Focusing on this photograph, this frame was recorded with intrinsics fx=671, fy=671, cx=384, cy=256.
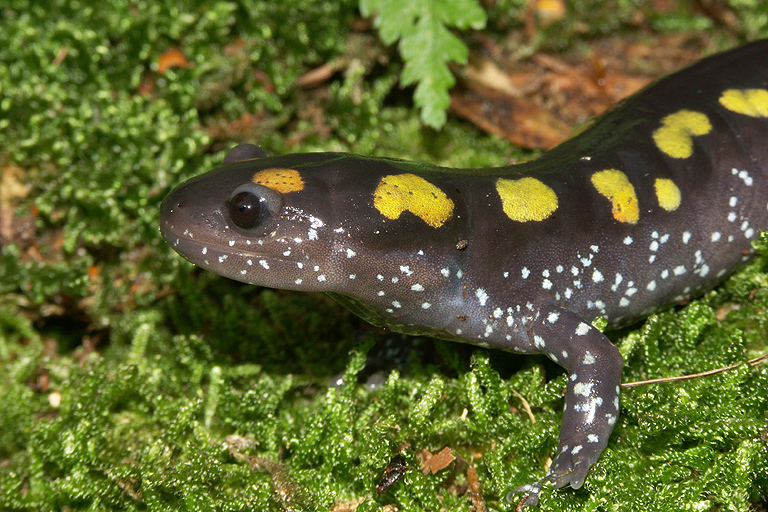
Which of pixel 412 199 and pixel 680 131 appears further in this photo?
pixel 680 131

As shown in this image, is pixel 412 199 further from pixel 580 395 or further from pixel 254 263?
pixel 580 395

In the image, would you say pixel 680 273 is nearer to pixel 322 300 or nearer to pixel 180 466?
pixel 322 300

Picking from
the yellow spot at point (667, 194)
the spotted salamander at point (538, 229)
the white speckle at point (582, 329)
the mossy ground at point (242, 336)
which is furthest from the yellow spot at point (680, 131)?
the white speckle at point (582, 329)

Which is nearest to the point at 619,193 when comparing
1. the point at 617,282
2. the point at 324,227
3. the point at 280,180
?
the point at 617,282

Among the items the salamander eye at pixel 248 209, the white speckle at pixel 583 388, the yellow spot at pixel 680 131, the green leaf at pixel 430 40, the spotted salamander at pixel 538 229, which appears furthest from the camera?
the green leaf at pixel 430 40

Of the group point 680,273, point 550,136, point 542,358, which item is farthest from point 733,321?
point 550,136

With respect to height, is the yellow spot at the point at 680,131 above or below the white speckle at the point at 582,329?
above

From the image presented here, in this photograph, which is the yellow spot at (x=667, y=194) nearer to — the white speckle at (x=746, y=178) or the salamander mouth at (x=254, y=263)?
the white speckle at (x=746, y=178)
